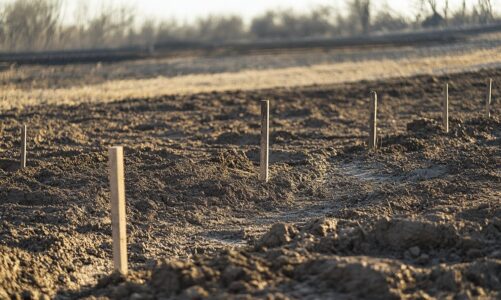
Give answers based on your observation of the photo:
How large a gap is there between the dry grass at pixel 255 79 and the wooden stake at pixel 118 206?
750 inches

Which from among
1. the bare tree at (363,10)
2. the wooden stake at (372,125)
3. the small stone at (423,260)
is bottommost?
the small stone at (423,260)

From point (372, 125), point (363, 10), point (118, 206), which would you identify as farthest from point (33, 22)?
point (118, 206)

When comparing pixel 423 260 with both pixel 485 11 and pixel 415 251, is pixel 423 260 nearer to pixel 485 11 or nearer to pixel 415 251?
pixel 415 251

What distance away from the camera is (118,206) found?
8680 mm

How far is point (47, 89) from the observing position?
32.4 metres

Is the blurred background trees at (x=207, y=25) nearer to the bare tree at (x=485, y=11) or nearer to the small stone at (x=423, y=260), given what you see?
the bare tree at (x=485, y=11)

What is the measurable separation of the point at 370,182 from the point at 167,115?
11488 millimetres

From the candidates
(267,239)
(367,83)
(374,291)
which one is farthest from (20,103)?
(374,291)

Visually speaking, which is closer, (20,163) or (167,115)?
(20,163)

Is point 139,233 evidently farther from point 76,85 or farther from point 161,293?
point 76,85

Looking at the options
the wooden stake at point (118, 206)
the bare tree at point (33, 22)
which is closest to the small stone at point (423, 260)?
the wooden stake at point (118, 206)

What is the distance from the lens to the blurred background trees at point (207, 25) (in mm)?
39000

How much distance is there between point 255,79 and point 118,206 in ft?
102

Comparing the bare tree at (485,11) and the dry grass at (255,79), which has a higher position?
the bare tree at (485,11)
